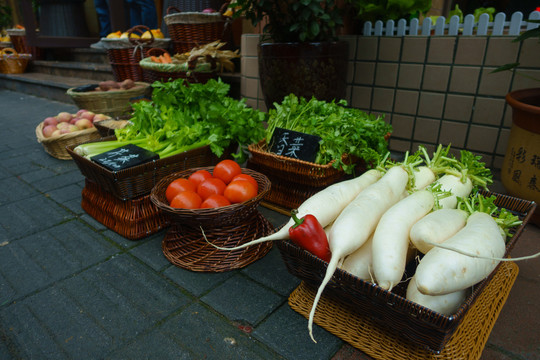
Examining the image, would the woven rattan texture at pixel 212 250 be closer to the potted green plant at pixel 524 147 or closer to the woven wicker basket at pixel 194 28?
the potted green plant at pixel 524 147

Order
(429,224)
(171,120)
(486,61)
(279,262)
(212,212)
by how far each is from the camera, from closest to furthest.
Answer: (429,224), (212,212), (279,262), (171,120), (486,61)

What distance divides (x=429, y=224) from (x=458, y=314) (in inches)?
11.2

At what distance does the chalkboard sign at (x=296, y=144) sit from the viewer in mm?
1910

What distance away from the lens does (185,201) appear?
1540 mm

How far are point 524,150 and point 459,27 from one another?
1.21 metres

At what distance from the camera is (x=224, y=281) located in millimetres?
1572

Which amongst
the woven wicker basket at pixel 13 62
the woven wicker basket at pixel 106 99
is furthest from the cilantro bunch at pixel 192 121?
the woven wicker basket at pixel 13 62

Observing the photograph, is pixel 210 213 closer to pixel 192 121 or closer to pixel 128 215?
pixel 128 215

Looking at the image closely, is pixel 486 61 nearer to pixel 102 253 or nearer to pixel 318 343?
pixel 318 343

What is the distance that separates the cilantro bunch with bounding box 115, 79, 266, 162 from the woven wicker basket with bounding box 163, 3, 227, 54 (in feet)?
6.15

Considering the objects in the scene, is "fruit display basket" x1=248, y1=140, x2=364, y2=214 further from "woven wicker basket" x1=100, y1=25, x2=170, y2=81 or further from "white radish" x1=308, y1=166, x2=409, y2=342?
"woven wicker basket" x1=100, y1=25, x2=170, y2=81

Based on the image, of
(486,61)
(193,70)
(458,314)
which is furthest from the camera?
(193,70)

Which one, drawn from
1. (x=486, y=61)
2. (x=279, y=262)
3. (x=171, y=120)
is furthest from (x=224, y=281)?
(x=486, y=61)

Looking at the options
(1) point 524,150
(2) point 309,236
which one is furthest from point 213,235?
(1) point 524,150
